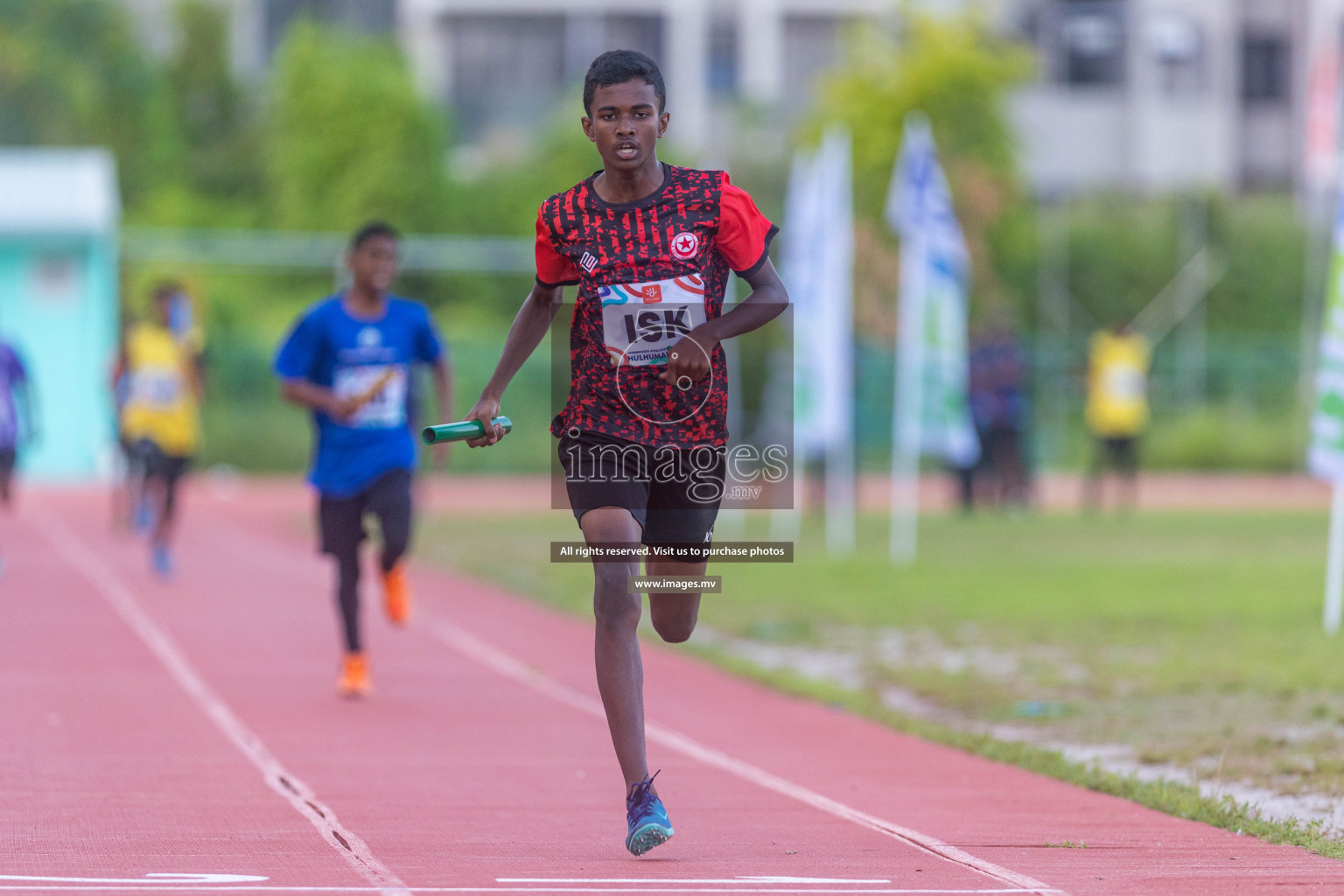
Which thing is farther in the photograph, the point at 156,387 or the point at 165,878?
the point at 156,387

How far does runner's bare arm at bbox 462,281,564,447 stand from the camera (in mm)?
5895

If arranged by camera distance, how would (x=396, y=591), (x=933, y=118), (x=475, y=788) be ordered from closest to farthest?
(x=475, y=788), (x=396, y=591), (x=933, y=118)

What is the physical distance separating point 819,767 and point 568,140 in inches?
1356

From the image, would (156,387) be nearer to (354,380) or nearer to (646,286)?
(354,380)

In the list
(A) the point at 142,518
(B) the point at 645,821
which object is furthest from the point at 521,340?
(A) the point at 142,518

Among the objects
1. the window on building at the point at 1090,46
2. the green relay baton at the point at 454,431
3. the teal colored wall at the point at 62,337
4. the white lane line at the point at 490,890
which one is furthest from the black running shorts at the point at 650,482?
the window on building at the point at 1090,46

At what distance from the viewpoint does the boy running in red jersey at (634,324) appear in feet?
18.6

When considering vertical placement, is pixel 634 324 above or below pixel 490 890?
above

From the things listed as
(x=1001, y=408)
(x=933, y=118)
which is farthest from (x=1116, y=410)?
(x=933, y=118)

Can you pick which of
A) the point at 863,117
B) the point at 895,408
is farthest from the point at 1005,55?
the point at 895,408

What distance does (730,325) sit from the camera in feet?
18.5

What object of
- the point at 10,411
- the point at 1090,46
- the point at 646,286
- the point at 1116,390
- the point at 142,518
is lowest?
the point at 142,518

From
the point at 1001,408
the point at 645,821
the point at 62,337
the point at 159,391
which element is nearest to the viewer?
the point at 645,821

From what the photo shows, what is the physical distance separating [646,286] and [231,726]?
3.74 metres
